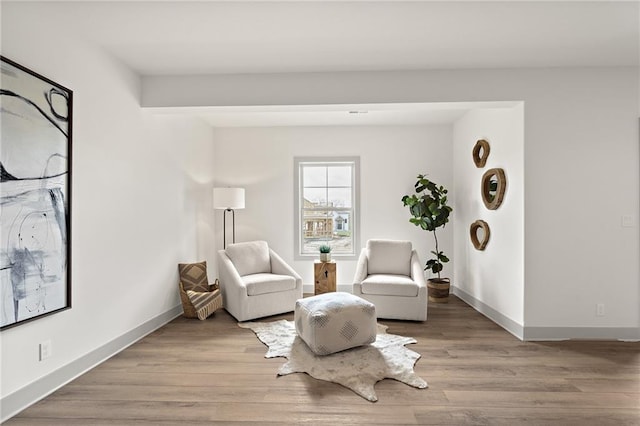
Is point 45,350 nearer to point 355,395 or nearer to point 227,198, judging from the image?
point 355,395

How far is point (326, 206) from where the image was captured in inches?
222

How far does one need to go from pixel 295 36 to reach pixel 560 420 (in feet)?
10.0

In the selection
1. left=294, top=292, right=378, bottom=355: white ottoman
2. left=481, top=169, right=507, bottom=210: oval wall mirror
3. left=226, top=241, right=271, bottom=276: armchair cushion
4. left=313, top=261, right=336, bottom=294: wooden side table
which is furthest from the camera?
left=313, top=261, right=336, bottom=294: wooden side table

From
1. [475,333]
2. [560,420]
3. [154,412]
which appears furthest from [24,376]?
[475,333]

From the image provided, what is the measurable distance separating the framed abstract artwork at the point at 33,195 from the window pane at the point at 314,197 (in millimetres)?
3450

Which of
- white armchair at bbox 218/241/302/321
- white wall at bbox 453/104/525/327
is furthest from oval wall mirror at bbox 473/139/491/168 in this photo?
white armchair at bbox 218/241/302/321

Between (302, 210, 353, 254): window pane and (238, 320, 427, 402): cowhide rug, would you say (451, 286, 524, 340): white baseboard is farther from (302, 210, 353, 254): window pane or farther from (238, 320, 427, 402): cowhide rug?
(302, 210, 353, 254): window pane

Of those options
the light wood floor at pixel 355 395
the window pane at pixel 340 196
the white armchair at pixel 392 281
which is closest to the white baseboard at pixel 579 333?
the light wood floor at pixel 355 395

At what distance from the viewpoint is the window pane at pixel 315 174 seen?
18.4 ft

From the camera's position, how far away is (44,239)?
7.65 ft

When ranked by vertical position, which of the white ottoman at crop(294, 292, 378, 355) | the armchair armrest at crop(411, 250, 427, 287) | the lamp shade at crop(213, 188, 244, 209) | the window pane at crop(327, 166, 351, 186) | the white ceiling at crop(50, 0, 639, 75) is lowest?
the white ottoman at crop(294, 292, 378, 355)

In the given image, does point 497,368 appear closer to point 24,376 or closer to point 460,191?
point 460,191

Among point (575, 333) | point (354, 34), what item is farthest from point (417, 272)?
point (354, 34)

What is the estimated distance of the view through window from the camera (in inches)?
220
